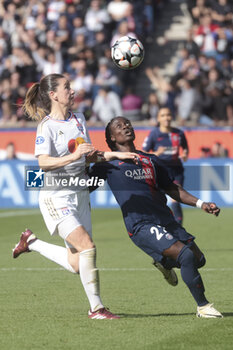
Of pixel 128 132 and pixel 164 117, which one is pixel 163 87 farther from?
pixel 128 132

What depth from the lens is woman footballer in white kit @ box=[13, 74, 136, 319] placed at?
709cm

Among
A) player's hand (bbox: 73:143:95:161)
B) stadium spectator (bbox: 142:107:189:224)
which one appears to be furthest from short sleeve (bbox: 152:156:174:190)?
stadium spectator (bbox: 142:107:189:224)

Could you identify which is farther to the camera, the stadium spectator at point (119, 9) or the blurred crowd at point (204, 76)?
the stadium spectator at point (119, 9)

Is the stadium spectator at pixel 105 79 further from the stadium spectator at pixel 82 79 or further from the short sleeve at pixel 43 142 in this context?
the short sleeve at pixel 43 142

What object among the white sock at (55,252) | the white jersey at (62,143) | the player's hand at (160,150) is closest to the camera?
the white jersey at (62,143)

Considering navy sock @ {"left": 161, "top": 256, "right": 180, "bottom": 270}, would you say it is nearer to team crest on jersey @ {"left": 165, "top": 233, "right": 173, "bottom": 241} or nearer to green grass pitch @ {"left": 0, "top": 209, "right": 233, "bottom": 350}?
team crest on jersey @ {"left": 165, "top": 233, "right": 173, "bottom": 241}

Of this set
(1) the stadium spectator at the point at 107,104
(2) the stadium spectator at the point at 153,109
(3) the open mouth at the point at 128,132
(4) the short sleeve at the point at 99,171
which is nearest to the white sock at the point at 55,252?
(4) the short sleeve at the point at 99,171

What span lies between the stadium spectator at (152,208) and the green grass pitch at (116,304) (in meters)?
0.50

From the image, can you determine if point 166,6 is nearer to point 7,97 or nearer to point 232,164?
point 7,97

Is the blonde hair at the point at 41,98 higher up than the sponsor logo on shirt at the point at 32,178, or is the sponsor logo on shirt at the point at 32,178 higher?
the blonde hair at the point at 41,98

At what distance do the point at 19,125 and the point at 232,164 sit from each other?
19.0 ft

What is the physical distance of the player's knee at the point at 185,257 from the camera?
23.0ft

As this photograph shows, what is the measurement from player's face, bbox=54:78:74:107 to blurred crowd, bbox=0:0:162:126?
1386 cm

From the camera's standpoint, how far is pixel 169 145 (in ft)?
46.1
